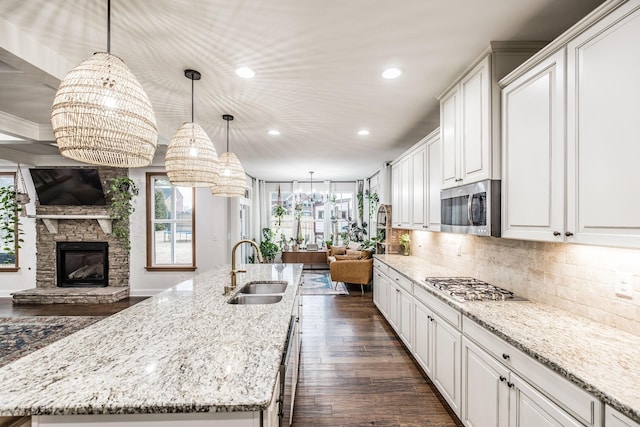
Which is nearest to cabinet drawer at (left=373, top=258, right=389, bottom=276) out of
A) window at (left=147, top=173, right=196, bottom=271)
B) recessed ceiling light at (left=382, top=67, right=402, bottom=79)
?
recessed ceiling light at (left=382, top=67, right=402, bottom=79)

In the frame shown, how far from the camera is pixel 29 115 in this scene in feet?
11.8

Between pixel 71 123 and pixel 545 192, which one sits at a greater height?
pixel 71 123

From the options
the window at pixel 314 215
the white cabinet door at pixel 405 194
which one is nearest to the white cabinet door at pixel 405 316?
the white cabinet door at pixel 405 194

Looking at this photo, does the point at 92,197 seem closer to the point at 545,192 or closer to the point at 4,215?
the point at 4,215

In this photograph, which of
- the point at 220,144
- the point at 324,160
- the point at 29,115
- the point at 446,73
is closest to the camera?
the point at 446,73

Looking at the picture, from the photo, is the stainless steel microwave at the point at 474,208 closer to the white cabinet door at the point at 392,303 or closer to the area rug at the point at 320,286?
the white cabinet door at the point at 392,303

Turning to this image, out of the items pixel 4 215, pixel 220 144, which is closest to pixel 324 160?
pixel 220 144

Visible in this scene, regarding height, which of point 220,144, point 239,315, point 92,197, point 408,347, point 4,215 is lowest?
point 408,347

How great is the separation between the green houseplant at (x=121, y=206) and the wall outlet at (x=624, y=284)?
6.64m

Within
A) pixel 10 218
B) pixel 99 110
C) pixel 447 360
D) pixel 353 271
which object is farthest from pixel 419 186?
pixel 10 218

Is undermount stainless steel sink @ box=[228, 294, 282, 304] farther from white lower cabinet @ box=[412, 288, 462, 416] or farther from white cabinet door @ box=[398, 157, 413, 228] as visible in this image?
white cabinet door @ box=[398, 157, 413, 228]

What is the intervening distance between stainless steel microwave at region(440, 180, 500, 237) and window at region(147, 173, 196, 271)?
5.11m

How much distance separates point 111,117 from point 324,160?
5097 millimetres

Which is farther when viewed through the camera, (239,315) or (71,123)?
(239,315)
